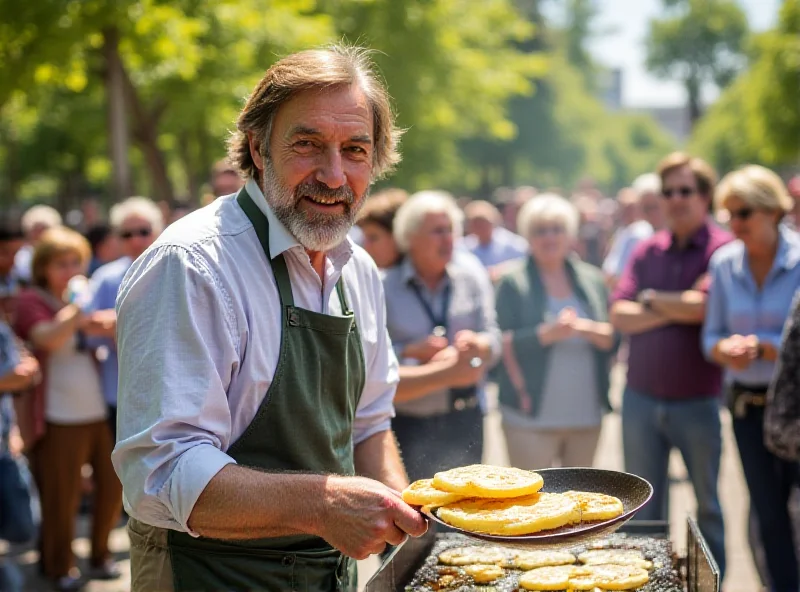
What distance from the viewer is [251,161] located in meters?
2.84

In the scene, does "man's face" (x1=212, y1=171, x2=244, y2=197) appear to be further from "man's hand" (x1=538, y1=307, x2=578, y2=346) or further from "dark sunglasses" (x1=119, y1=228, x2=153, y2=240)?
"man's hand" (x1=538, y1=307, x2=578, y2=346)

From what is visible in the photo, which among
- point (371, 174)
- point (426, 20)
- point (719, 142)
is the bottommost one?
point (719, 142)

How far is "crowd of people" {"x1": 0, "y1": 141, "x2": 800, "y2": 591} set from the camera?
17.3 ft

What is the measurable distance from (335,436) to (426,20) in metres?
14.9

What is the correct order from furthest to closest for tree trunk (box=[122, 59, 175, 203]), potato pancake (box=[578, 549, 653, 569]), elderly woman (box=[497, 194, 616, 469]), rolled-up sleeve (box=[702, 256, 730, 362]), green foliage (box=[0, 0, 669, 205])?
tree trunk (box=[122, 59, 175, 203])
green foliage (box=[0, 0, 669, 205])
elderly woman (box=[497, 194, 616, 469])
rolled-up sleeve (box=[702, 256, 730, 362])
potato pancake (box=[578, 549, 653, 569])

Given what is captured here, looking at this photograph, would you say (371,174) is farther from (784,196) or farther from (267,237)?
(784,196)

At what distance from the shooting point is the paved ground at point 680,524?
5.72 metres

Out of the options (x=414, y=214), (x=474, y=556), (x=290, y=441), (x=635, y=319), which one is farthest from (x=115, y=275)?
(x=290, y=441)

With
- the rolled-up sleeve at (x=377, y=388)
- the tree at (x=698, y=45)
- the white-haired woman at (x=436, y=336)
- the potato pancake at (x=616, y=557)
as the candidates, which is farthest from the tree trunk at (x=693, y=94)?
Answer: the rolled-up sleeve at (x=377, y=388)

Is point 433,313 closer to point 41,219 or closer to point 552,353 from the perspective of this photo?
point 552,353

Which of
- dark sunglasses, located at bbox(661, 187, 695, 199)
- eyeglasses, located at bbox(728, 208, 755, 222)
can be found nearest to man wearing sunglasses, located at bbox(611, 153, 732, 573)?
dark sunglasses, located at bbox(661, 187, 695, 199)

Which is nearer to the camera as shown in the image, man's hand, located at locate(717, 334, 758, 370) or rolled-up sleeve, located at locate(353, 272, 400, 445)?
rolled-up sleeve, located at locate(353, 272, 400, 445)

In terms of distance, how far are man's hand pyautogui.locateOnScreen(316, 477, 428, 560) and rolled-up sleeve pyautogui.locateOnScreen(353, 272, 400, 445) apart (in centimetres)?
70

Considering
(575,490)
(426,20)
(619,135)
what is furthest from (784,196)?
(619,135)
